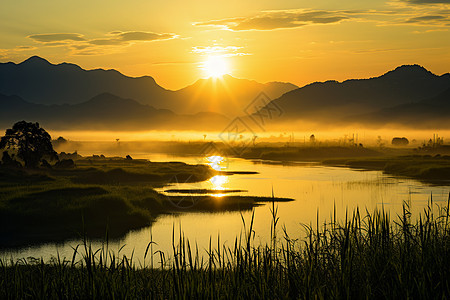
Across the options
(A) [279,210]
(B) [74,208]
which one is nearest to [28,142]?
(B) [74,208]

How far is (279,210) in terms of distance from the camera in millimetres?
48125

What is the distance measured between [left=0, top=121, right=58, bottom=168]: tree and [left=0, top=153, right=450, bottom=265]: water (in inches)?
869

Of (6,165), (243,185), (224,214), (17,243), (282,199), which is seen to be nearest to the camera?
(17,243)

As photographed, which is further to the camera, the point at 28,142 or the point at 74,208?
the point at 28,142

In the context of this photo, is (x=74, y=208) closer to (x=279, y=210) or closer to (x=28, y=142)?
(x=279, y=210)

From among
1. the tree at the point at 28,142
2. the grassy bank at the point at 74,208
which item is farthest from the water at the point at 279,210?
the tree at the point at 28,142

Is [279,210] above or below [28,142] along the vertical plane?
below

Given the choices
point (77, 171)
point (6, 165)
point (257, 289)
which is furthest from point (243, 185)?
point (257, 289)

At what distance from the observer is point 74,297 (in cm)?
1213

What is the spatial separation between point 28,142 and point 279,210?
128 feet

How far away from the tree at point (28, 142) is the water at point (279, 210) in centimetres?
2206

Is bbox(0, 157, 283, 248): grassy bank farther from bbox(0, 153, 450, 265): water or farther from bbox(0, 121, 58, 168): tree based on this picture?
bbox(0, 121, 58, 168): tree

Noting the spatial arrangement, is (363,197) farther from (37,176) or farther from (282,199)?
(37,176)

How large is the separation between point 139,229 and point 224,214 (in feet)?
33.9
